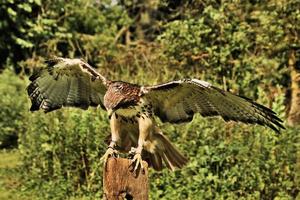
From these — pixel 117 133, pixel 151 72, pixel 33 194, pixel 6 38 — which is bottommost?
pixel 33 194

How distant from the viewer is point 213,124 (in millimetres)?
9055

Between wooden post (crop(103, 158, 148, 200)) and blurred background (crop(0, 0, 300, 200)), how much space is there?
3408 millimetres

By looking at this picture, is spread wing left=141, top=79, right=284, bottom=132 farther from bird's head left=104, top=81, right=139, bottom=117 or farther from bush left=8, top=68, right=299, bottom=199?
bush left=8, top=68, right=299, bottom=199

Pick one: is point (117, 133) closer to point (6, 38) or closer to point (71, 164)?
point (71, 164)

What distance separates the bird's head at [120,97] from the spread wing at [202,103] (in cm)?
15

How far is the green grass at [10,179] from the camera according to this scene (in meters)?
9.73

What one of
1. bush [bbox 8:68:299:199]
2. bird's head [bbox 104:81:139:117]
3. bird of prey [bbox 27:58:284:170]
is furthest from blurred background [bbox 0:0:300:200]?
bird's head [bbox 104:81:139:117]

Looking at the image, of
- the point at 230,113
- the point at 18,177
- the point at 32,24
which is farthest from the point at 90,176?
the point at 32,24

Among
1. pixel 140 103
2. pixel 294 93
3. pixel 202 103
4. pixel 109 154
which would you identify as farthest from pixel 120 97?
pixel 294 93

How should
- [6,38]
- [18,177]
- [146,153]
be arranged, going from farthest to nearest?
[6,38]
[18,177]
[146,153]

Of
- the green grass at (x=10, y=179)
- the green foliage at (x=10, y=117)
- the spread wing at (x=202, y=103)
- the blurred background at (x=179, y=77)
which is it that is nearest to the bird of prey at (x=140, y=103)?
the spread wing at (x=202, y=103)

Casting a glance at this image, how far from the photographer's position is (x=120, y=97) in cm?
532

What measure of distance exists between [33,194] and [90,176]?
3.13 feet

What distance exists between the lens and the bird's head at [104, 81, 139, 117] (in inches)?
209
